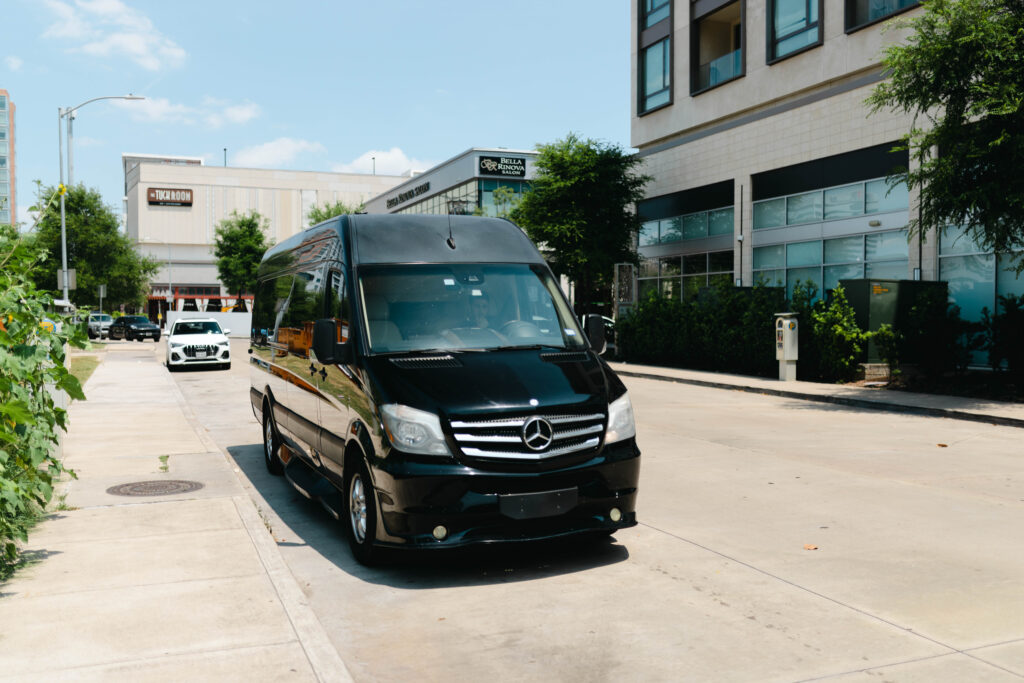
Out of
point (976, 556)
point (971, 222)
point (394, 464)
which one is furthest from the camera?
point (971, 222)

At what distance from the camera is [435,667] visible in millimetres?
4086

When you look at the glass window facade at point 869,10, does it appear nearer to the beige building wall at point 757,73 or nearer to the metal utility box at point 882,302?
the beige building wall at point 757,73

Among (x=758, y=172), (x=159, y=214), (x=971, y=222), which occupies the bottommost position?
(x=971, y=222)

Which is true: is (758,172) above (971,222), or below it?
above

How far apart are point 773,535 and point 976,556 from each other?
1.30 m

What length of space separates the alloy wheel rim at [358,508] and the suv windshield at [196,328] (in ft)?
72.1

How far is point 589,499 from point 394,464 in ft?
4.00

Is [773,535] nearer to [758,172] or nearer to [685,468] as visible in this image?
[685,468]

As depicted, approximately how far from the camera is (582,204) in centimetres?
3238

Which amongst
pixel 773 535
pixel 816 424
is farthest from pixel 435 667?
pixel 816 424

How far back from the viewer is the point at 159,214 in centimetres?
11006

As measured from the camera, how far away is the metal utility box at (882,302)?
19.3 m

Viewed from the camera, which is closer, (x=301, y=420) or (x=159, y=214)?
(x=301, y=420)

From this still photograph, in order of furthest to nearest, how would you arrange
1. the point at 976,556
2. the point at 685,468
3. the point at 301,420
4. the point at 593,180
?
1. the point at 593,180
2. the point at 685,468
3. the point at 301,420
4. the point at 976,556
